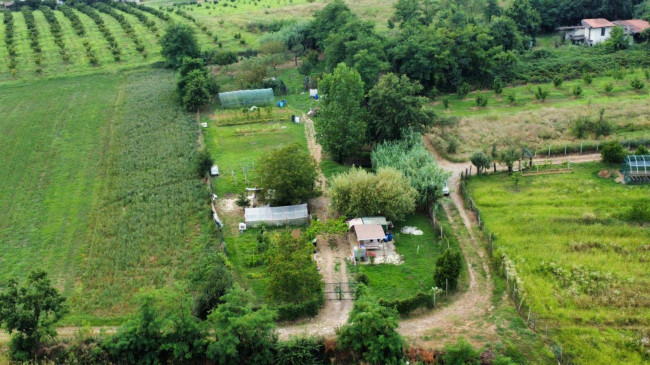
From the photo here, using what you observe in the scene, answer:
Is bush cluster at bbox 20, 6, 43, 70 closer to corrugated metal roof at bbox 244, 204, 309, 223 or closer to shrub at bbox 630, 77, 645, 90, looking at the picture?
corrugated metal roof at bbox 244, 204, 309, 223

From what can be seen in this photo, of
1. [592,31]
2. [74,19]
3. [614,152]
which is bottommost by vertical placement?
[614,152]

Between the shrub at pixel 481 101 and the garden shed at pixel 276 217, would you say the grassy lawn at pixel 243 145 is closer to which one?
the garden shed at pixel 276 217

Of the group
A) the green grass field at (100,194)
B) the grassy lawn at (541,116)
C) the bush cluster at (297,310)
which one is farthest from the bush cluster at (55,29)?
the bush cluster at (297,310)

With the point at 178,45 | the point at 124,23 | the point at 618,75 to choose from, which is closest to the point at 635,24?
the point at 618,75

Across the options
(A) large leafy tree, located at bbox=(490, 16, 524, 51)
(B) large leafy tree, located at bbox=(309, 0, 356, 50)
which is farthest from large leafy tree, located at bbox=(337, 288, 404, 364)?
(B) large leafy tree, located at bbox=(309, 0, 356, 50)

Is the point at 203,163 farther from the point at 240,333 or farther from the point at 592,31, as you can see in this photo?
the point at 592,31

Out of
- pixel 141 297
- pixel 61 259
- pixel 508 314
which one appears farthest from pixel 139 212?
pixel 508 314
